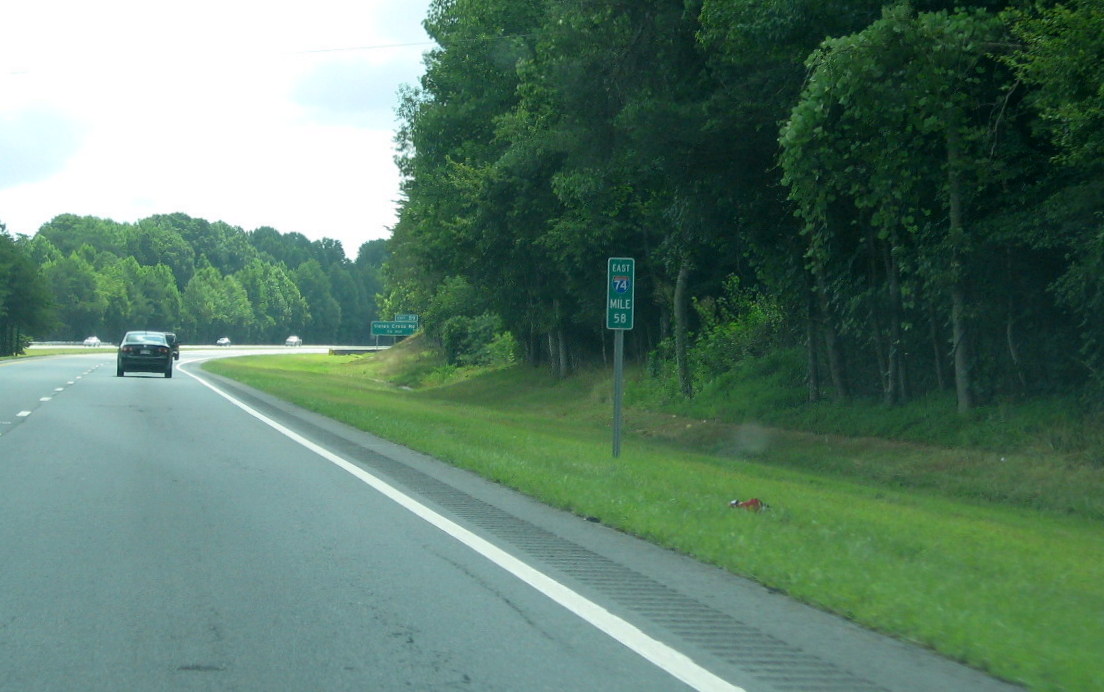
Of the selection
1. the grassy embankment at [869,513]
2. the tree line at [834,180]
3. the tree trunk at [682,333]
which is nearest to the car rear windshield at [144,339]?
the tree line at [834,180]

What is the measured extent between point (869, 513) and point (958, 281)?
29.7ft

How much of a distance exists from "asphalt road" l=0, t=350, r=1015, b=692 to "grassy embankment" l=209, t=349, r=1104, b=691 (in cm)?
38

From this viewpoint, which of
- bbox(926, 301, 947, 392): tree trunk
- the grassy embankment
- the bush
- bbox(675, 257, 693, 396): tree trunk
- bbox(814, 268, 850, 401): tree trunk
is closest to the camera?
the grassy embankment

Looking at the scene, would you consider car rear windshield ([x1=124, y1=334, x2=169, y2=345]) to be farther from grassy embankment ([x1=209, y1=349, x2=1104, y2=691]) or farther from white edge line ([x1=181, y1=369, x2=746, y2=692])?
white edge line ([x1=181, y1=369, x2=746, y2=692])

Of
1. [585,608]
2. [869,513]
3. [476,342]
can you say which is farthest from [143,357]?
[585,608]

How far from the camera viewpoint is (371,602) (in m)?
8.21

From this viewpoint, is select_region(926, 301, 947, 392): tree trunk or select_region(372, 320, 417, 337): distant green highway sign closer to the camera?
select_region(926, 301, 947, 392): tree trunk

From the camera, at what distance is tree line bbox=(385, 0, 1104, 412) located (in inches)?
739

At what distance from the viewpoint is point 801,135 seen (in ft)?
63.8

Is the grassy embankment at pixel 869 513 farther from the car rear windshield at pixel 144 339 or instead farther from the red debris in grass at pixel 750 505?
the car rear windshield at pixel 144 339

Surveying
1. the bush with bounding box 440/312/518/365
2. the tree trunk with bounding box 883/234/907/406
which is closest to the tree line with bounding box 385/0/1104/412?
the tree trunk with bounding box 883/234/907/406

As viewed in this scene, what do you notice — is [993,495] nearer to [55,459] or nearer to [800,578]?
[800,578]

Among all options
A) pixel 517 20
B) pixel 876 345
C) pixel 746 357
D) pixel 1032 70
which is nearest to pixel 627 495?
pixel 1032 70

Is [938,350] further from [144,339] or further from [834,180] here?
[144,339]
